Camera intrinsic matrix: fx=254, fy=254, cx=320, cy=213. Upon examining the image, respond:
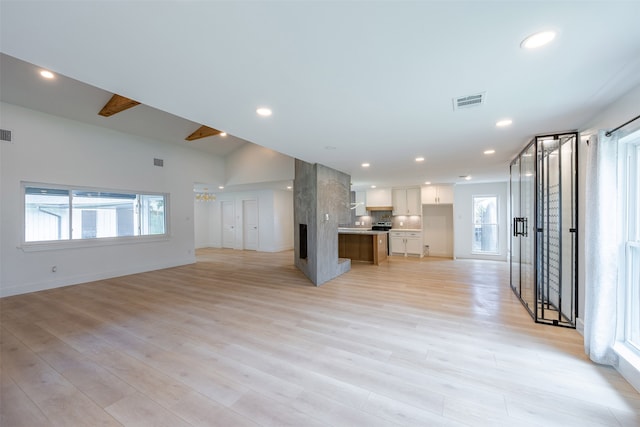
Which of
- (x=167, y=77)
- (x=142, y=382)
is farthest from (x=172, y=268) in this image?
(x=167, y=77)

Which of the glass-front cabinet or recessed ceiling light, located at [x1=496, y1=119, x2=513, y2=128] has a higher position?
recessed ceiling light, located at [x1=496, y1=119, x2=513, y2=128]

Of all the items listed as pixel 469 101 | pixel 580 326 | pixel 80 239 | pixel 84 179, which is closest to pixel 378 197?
pixel 580 326

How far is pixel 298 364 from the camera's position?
228 cm

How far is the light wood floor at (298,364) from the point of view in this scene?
5.64 ft

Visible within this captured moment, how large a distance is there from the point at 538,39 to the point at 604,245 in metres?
1.93

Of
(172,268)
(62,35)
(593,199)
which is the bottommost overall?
(172,268)

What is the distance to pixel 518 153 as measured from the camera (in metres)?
4.13

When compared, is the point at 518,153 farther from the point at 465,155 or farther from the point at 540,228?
the point at 540,228

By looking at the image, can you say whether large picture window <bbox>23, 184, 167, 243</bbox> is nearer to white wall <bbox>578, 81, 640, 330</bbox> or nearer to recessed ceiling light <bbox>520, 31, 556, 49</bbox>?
recessed ceiling light <bbox>520, 31, 556, 49</bbox>

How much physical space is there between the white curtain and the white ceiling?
0.53 m

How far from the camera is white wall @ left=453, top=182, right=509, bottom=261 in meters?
7.51

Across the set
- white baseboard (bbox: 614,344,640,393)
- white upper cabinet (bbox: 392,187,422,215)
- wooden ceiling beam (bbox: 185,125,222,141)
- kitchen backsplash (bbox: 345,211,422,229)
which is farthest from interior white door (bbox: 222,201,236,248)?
white baseboard (bbox: 614,344,640,393)

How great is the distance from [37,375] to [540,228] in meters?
5.57

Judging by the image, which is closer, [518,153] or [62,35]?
[62,35]
